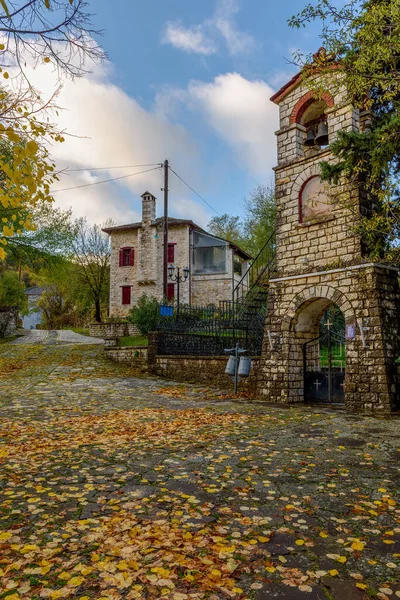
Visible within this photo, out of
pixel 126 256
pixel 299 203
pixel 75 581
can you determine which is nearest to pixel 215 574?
pixel 75 581

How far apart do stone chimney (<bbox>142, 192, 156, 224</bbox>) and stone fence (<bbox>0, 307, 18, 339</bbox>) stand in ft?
35.4

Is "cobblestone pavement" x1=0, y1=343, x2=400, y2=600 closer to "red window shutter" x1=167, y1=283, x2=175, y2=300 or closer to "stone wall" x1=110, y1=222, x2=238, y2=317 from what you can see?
"stone wall" x1=110, y1=222, x2=238, y2=317

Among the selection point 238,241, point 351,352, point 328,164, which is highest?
Answer: point 238,241

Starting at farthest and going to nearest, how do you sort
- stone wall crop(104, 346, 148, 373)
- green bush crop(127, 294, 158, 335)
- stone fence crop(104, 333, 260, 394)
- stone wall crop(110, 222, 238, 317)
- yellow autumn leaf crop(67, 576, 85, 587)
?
stone wall crop(110, 222, 238, 317) < green bush crop(127, 294, 158, 335) < stone wall crop(104, 346, 148, 373) < stone fence crop(104, 333, 260, 394) < yellow autumn leaf crop(67, 576, 85, 587)

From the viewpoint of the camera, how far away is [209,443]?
596 centimetres

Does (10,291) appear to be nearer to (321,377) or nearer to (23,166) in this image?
(321,377)

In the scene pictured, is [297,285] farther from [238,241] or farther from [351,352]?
[238,241]

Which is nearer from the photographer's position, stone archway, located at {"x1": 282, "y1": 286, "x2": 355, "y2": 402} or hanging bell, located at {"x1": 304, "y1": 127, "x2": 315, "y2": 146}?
stone archway, located at {"x1": 282, "y1": 286, "x2": 355, "y2": 402}

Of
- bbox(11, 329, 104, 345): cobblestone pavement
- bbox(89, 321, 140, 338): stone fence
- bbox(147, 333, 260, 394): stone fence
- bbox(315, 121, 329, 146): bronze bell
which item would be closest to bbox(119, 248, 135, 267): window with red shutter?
bbox(89, 321, 140, 338): stone fence

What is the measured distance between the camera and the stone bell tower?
8.75 m

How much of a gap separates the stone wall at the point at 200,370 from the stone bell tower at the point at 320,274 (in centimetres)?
99

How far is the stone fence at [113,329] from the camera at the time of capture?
84.5 feet

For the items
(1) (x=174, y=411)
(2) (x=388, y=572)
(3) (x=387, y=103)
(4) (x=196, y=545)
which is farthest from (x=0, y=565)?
(3) (x=387, y=103)

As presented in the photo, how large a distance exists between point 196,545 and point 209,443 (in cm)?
303
